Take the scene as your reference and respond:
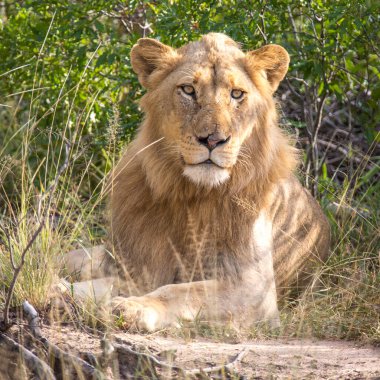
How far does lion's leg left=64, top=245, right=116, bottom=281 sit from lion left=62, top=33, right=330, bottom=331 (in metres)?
0.02

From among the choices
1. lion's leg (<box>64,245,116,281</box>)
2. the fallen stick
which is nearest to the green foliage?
lion's leg (<box>64,245,116,281</box>)

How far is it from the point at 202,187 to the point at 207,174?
251 millimetres

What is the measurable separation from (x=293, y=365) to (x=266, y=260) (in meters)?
1.38

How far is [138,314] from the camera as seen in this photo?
4.00m

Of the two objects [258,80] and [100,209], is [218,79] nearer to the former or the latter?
[258,80]

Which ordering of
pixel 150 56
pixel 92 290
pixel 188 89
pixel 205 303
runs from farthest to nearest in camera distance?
pixel 150 56, pixel 188 89, pixel 205 303, pixel 92 290

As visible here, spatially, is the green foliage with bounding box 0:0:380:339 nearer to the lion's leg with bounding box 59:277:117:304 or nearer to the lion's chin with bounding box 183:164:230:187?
the lion's leg with bounding box 59:277:117:304

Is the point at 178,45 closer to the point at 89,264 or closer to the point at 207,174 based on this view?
the point at 89,264

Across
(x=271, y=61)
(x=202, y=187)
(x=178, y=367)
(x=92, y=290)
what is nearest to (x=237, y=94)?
(x=271, y=61)

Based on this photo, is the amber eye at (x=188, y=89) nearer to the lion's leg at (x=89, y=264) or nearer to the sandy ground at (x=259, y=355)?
the lion's leg at (x=89, y=264)

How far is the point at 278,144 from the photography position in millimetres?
4887

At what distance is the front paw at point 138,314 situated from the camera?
3.97 meters

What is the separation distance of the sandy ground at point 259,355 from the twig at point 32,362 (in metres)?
0.18

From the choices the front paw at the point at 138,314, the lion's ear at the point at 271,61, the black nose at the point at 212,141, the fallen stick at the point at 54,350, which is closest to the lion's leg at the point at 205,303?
the front paw at the point at 138,314
